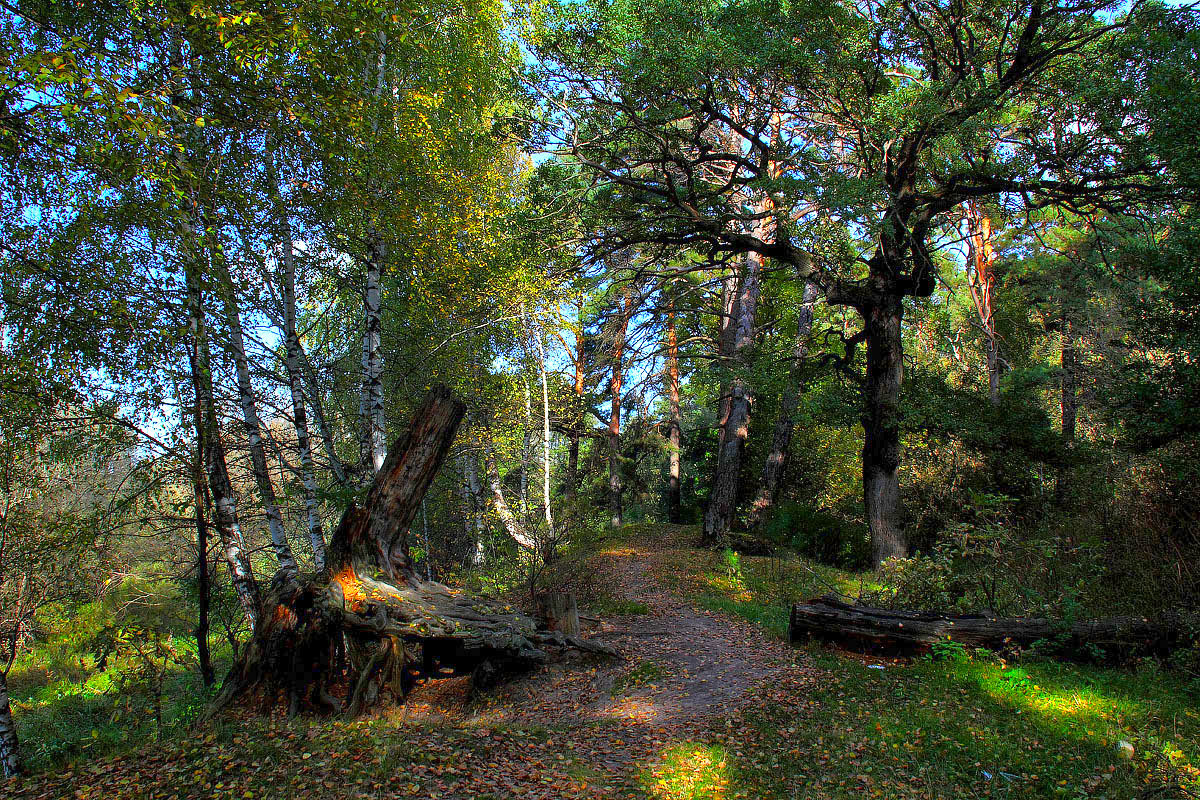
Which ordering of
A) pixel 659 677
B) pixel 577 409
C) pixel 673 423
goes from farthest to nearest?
pixel 673 423 < pixel 577 409 < pixel 659 677

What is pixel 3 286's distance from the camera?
6109 mm

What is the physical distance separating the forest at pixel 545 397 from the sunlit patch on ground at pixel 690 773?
32mm

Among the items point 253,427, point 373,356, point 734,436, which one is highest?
point 373,356

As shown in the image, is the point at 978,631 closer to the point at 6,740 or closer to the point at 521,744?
the point at 521,744

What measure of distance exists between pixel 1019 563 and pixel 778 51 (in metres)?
7.71

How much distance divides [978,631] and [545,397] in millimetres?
9076

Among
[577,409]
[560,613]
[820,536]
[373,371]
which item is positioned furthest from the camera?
[577,409]

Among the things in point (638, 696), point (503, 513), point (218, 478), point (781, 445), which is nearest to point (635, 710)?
point (638, 696)

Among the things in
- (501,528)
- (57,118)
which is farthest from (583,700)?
(501,528)

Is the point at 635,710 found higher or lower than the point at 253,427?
lower

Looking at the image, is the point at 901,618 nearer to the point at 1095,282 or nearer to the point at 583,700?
the point at 583,700

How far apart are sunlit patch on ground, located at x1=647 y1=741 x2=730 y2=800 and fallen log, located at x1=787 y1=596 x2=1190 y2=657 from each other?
114 inches

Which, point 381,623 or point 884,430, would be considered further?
point 884,430

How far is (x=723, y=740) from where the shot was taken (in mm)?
4949
